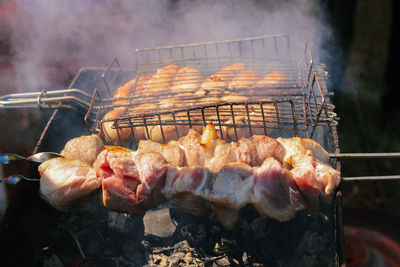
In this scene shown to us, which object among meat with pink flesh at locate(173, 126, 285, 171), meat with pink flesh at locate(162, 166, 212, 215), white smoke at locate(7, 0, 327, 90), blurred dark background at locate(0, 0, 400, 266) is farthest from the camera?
white smoke at locate(7, 0, 327, 90)

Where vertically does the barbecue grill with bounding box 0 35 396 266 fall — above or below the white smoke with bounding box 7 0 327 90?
below

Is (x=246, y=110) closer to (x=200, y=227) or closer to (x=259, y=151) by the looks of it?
(x=259, y=151)

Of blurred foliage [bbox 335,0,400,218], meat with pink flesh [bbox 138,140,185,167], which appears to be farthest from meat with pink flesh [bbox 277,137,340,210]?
blurred foliage [bbox 335,0,400,218]

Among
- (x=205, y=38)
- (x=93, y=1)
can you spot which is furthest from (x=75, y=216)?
(x=93, y=1)

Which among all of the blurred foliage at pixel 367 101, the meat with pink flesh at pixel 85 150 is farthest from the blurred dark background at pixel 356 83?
the meat with pink flesh at pixel 85 150

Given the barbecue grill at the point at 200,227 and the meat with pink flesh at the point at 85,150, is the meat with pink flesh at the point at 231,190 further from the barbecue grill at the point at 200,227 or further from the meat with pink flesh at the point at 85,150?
the meat with pink flesh at the point at 85,150

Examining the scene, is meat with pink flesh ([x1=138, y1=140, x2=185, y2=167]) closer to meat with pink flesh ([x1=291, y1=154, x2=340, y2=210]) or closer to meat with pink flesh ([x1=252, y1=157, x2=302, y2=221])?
meat with pink flesh ([x1=252, y1=157, x2=302, y2=221])

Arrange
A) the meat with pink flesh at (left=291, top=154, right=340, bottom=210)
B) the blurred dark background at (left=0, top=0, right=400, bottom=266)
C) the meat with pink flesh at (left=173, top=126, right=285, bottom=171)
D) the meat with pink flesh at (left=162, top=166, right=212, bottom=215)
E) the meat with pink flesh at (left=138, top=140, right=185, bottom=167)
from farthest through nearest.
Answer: the blurred dark background at (left=0, top=0, right=400, bottom=266) < the meat with pink flesh at (left=138, top=140, right=185, bottom=167) < the meat with pink flesh at (left=173, top=126, right=285, bottom=171) < the meat with pink flesh at (left=162, top=166, right=212, bottom=215) < the meat with pink flesh at (left=291, top=154, right=340, bottom=210)

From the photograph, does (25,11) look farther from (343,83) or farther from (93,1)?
(343,83)

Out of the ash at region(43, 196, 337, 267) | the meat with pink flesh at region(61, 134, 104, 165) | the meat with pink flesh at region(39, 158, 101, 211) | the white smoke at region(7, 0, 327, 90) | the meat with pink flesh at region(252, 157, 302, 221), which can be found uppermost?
the white smoke at region(7, 0, 327, 90)
